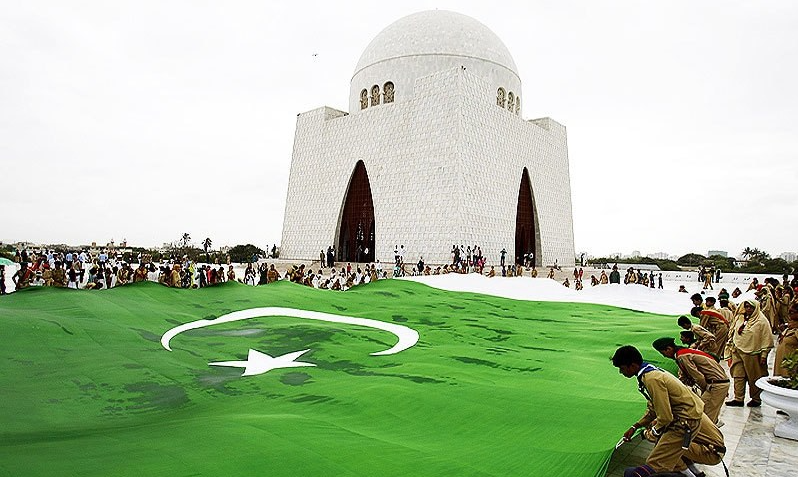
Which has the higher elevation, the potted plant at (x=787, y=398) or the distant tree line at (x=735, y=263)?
the distant tree line at (x=735, y=263)

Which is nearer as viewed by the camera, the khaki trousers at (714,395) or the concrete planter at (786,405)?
the khaki trousers at (714,395)

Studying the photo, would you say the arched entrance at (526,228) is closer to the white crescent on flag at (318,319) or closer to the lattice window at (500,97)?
the lattice window at (500,97)

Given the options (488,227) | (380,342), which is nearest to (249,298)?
(380,342)

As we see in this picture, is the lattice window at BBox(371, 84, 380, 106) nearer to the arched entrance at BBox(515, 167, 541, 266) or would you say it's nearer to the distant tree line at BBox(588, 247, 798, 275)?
the arched entrance at BBox(515, 167, 541, 266)

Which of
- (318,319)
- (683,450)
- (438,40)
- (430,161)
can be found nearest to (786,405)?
(683,450)

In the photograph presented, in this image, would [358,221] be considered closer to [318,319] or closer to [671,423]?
[318,319]

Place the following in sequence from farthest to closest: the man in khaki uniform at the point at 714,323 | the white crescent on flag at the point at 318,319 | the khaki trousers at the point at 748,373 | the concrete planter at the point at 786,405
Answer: the white crescent on flag at the point at 318,319, the man in khaki uniform at the point at 714,323, the khaki trousers at the point at 748,373, the concrete planter at the point at 786,405

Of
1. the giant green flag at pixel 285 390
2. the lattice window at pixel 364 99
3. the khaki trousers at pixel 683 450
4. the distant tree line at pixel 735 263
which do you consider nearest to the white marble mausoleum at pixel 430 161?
the lattice window at pixel 364 99
